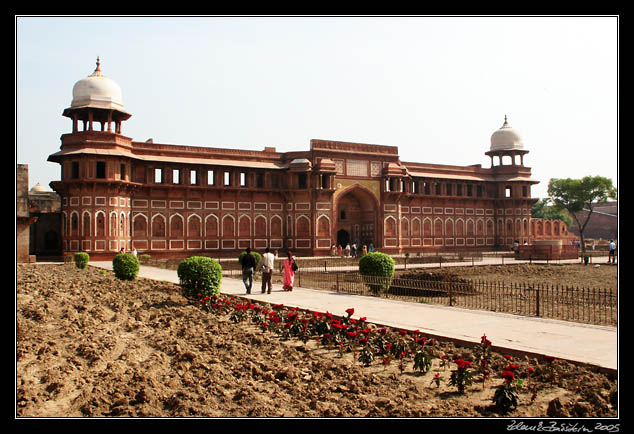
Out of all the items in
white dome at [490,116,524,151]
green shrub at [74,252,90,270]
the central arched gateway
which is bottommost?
green shrub at [74,252,90,270]

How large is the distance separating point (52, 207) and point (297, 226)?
23078mm

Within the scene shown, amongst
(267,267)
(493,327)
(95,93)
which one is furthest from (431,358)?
(95,93)

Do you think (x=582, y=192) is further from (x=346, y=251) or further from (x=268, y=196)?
(x=268, y=196)

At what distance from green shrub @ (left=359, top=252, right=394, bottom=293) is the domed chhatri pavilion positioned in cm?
1956

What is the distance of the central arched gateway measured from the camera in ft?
125

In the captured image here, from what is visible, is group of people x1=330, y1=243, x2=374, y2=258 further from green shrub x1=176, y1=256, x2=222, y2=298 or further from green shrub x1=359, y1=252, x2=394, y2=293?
green shrub x1=176, y1=256, x2=222, y2=298

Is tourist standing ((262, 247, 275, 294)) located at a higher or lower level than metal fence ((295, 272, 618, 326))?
higher

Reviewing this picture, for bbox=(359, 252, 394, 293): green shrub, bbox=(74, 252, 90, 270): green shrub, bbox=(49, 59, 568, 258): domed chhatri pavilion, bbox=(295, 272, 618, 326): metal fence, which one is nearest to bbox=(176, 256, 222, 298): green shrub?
bbox=(295, 272, 618, 326): metal fence

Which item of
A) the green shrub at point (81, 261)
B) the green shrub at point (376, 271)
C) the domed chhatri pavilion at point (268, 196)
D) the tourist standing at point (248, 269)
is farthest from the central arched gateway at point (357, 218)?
the tourist standing at point (248, 269)

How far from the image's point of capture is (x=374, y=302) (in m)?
12.2

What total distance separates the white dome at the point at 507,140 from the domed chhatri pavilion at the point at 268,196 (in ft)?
0.29

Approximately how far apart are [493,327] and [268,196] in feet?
92.9

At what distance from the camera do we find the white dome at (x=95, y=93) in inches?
1188

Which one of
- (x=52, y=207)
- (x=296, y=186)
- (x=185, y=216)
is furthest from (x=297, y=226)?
(x=52, y=207)
